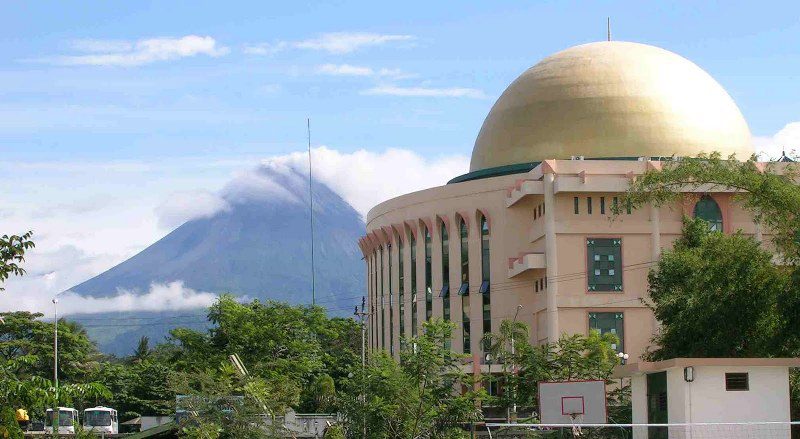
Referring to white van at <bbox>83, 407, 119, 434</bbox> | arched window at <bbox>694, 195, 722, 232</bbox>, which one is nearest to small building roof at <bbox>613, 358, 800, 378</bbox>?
arched window at <bbox>694, 195, 722, 232</bbox>

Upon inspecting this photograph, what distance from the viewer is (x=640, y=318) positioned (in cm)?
6794

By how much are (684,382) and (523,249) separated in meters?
39.7

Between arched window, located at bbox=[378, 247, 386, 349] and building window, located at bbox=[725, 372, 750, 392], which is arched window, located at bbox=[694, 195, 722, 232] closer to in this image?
arched window, located at bbox=[378, 247, 386, 349]

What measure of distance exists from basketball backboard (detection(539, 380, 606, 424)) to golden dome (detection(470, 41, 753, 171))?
118 feet

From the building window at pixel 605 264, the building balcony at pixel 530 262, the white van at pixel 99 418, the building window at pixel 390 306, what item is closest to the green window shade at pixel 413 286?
the building window at pixel 390 306

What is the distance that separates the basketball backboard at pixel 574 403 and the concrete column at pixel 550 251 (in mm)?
30076

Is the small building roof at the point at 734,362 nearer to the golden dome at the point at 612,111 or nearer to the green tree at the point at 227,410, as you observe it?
the green tree at the point at 227,410

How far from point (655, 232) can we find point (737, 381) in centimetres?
3575

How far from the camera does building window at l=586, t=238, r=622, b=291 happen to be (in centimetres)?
6819

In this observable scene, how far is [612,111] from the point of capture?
240 ft

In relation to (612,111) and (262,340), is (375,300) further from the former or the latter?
(612,111)

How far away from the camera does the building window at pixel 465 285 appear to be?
74.2 meters

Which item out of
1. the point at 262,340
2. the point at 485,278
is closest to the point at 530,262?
the point at 485,278

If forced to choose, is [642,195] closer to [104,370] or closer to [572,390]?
[572,390]
